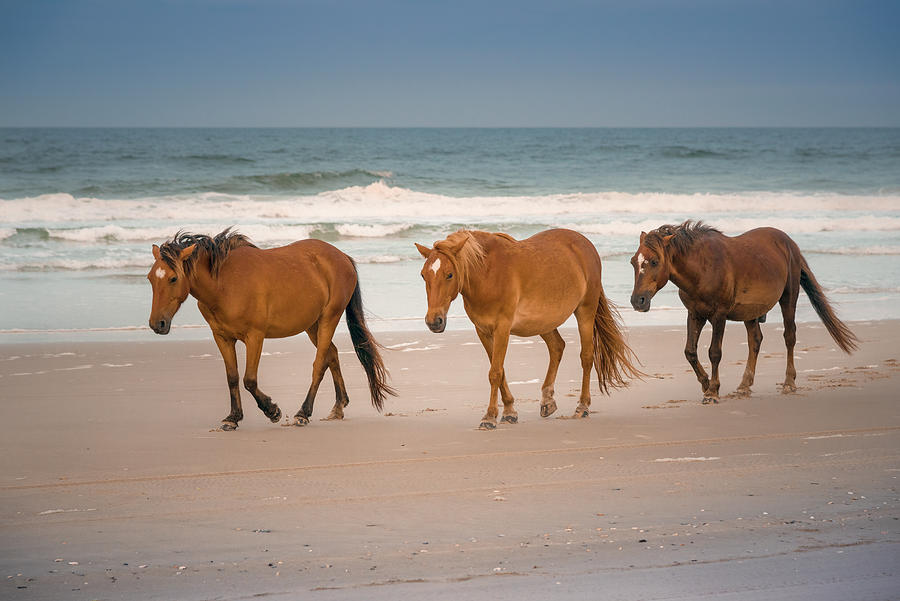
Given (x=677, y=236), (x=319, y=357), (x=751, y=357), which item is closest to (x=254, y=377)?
(x=319, y=357)

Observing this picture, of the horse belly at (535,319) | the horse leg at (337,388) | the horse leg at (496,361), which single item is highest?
the horse belly at (535,319)

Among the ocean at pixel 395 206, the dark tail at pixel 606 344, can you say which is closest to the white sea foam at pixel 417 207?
A: the ocean at pixel 395 206

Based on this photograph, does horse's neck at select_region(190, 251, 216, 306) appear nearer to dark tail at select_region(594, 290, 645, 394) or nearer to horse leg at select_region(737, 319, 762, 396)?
dark tail at select_region(594, 290, 645, 394)

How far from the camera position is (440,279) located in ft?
22.1

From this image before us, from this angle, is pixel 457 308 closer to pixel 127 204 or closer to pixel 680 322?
pixel 680 322

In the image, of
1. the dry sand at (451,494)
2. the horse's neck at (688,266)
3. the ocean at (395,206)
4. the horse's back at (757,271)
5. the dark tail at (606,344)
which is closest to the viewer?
the dry sand at (451,494)

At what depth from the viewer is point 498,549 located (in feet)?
14.3

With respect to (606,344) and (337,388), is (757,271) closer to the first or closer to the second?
(606,344)

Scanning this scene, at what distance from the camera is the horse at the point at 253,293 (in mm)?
6816

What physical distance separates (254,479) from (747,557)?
9.08ft

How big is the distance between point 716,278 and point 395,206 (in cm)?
2574

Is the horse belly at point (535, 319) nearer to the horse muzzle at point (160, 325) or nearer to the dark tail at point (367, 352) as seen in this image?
the dark tail at point (367, 352)

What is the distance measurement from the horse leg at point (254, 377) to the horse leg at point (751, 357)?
3.86 meters

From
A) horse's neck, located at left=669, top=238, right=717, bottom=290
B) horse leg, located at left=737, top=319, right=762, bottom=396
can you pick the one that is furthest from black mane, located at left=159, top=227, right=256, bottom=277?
horse leg, located at left=737, top=319, right=762, bottom=396
